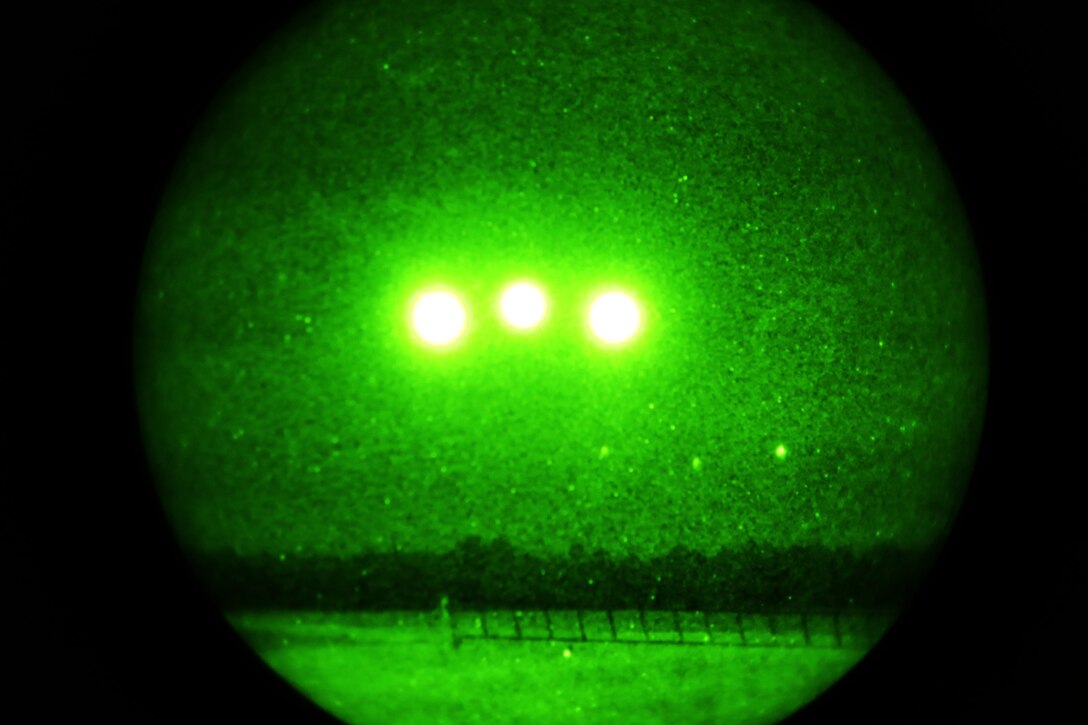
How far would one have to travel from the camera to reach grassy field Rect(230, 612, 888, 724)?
167 centimetres

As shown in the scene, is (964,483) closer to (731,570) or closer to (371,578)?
(731,570)

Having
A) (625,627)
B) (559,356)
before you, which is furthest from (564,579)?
(559,356)

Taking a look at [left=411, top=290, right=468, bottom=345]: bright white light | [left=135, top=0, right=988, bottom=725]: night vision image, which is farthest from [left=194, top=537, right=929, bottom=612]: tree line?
[left=411, top=290, right=468, bottom=345]: bright white light

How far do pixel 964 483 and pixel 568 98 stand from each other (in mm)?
712

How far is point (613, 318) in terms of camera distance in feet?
5.15

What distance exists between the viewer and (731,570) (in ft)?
5.46

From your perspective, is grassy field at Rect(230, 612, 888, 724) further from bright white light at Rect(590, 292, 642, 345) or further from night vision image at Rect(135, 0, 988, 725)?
bright white light at Rect(590, 292, 642, 345)

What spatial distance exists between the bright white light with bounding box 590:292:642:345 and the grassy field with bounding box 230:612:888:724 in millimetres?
306

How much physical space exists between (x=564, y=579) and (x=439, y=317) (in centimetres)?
30

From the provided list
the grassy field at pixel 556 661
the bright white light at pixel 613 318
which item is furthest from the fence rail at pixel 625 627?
the bright white light at pixel 613 318

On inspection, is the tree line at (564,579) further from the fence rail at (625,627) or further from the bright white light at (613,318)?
the bright white light at (613,318)

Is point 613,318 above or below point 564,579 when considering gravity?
above

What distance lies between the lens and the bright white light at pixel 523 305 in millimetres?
1564

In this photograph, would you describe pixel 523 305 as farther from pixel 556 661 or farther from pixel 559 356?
pixel 556 661
